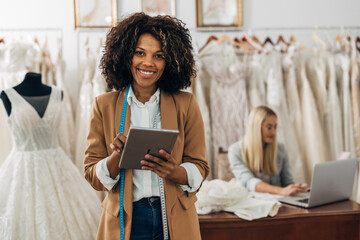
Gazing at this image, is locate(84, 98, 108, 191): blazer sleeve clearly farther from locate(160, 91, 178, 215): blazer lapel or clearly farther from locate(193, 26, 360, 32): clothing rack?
locate(193, 26, 360, 32): clothing rack

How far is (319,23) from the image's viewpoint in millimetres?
3898

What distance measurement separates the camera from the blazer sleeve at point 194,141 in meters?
1.26

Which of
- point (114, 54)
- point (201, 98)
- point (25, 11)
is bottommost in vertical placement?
point (201, 98)

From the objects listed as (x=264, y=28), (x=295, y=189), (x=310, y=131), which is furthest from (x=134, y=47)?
(x=264, y=28)

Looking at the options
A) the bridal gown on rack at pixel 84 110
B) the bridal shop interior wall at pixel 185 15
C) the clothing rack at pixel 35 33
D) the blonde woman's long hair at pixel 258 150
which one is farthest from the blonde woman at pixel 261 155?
the clothing rack at pixel 35 33

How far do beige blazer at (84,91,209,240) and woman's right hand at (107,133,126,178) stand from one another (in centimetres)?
5

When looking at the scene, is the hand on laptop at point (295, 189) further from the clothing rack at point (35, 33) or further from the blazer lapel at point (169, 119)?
the clothing rack at point (35, 33)

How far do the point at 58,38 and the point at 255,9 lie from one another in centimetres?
185

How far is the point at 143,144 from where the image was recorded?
1104mm

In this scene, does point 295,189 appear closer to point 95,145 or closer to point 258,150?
point 258,150

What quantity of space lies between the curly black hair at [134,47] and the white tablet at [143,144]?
0.25 metres

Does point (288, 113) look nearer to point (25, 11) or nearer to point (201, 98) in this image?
point (201, 98)

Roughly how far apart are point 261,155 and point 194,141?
4.82 ft

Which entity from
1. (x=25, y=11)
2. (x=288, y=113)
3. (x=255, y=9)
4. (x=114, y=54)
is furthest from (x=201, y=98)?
(x=114, y=54)
